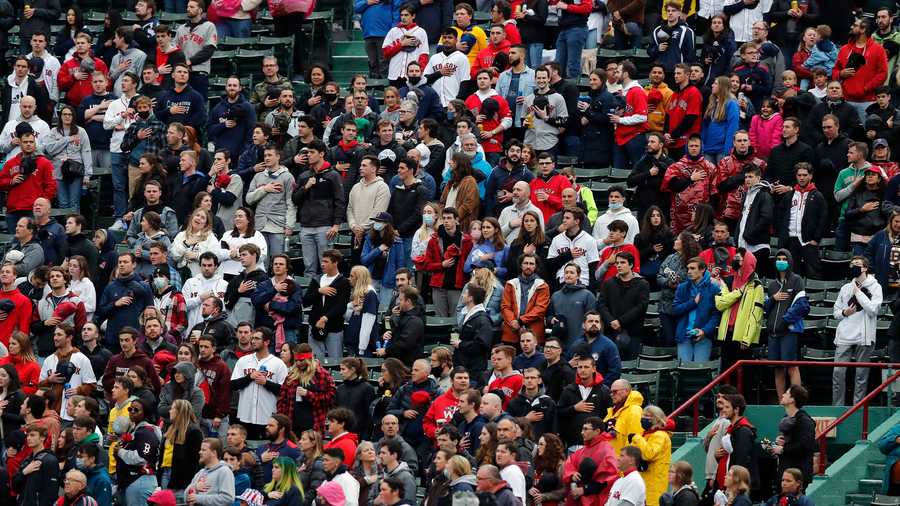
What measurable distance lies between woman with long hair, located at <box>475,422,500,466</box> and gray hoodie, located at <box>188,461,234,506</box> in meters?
2.04

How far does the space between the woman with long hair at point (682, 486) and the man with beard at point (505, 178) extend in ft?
18.2

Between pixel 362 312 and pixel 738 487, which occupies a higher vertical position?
pixel 362 312

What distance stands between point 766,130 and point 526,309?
4.17m

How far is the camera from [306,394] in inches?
746

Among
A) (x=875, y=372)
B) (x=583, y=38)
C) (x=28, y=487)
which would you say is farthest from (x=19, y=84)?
(x=875, y=372)

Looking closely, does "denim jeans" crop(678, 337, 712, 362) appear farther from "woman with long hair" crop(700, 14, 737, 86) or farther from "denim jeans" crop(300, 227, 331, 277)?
"woman with long hair" crop(700, 14, 737, 86)

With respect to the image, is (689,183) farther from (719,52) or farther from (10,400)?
(10,400)

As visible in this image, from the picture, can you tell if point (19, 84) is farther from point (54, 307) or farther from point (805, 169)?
point (805, 169)

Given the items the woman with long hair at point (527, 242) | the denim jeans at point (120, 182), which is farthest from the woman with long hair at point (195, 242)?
the woman with long hair at point (527, 242)

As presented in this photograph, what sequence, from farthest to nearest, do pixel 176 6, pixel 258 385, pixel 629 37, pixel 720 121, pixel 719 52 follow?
pixel 176 6
pixel 629 37
pixel 719 52
pixel 720 121
pixel 258 385

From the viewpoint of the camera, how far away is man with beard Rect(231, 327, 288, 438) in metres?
19.3

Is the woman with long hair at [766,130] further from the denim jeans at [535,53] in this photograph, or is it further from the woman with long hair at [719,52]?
the denim jeans at [535,53]

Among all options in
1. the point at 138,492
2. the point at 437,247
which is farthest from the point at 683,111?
the point at 138,492

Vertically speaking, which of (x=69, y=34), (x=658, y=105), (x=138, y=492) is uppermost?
(x=69, y=34)
